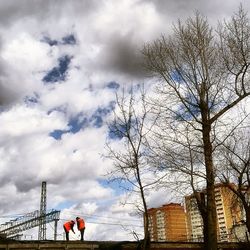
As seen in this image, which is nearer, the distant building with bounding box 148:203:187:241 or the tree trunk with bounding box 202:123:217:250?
the tree trunk with bounding box 202:123:217:250

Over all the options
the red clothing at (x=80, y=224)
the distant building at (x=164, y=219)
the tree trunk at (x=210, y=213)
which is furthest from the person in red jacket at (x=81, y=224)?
the tree trunk at (x=210, y=213)

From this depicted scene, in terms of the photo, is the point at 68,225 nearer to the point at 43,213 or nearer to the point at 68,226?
the point at 68,226

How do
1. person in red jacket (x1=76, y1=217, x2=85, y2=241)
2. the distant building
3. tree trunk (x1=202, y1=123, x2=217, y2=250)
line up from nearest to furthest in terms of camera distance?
tree trunk (x1=202, y1=123, x2=217, y2=250) → person in red jacket (x1=76, y1=217, x2=85, y2=241) → the distant building

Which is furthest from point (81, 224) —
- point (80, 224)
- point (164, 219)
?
point (164, 219)

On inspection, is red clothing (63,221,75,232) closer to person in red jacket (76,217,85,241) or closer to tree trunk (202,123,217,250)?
person in red jacket (76,217,85,241)

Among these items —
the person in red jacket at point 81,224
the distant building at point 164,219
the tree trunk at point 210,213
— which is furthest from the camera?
the distant building at point 164,219

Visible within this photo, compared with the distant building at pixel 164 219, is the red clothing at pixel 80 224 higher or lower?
lower

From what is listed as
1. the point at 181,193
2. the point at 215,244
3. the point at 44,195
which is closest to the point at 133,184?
the point at 181,193

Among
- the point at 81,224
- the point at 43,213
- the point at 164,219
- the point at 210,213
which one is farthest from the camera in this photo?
the point at 164,219

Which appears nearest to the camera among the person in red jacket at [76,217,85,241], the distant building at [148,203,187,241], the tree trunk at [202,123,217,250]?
the tree trunk at [202,123,217,250]

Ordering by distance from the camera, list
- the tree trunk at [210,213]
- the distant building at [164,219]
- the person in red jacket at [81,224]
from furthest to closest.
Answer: the distant building at [164,219] < the person in red jacket at [81,224] < the tree trunk at [210,213]

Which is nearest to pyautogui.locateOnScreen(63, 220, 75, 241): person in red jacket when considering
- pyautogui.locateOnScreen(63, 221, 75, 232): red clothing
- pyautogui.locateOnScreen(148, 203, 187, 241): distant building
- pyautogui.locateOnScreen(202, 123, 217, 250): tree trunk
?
pyautogui.locateOnScreen(63, 221, 75, 232): red clothing

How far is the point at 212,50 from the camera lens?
18.6m

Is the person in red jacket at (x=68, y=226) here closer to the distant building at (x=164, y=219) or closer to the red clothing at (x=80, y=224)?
the red clothing at (x=80, y=224)
